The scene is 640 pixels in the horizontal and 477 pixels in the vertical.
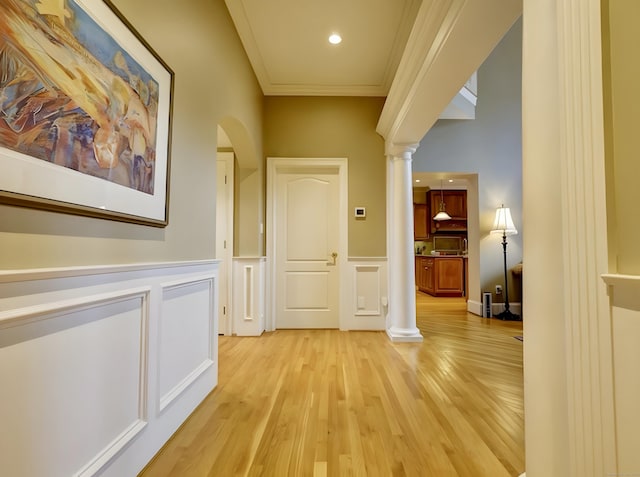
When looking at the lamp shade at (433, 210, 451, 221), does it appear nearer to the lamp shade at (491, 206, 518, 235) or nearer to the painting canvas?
the lamp shade at (491, 206, 518, 235)

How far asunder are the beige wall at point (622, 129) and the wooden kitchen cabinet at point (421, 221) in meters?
7.99

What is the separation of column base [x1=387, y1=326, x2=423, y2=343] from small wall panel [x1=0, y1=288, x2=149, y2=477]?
8.33ft

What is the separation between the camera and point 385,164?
3.77 meters

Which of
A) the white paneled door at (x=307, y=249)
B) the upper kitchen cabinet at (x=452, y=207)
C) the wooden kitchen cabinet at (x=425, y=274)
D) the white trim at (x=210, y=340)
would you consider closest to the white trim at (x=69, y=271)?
the white trim at (x=210, y=340)

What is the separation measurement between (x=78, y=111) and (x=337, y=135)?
123 inches

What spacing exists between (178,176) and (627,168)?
176 cm

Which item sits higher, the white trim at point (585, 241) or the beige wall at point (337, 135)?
the beige wall at point (337, 135)

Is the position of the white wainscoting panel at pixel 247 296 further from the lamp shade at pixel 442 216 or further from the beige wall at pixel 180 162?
the lamp shade at pixel 442 216

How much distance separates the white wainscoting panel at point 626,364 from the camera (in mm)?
615

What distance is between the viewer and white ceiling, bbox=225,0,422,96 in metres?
2.52

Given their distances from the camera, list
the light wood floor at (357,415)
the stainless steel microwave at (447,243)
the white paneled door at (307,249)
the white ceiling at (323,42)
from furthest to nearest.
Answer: the stainless steel microwave at (447,243) < the white paneled door at (307,249) < the white ceiling at (323,42) < the light wood floor at (357,415)

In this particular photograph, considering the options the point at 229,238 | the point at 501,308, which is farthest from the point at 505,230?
the point at 229,238

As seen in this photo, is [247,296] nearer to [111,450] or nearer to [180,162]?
[180,162]

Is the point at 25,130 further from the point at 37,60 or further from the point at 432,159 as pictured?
the point at 432,159
